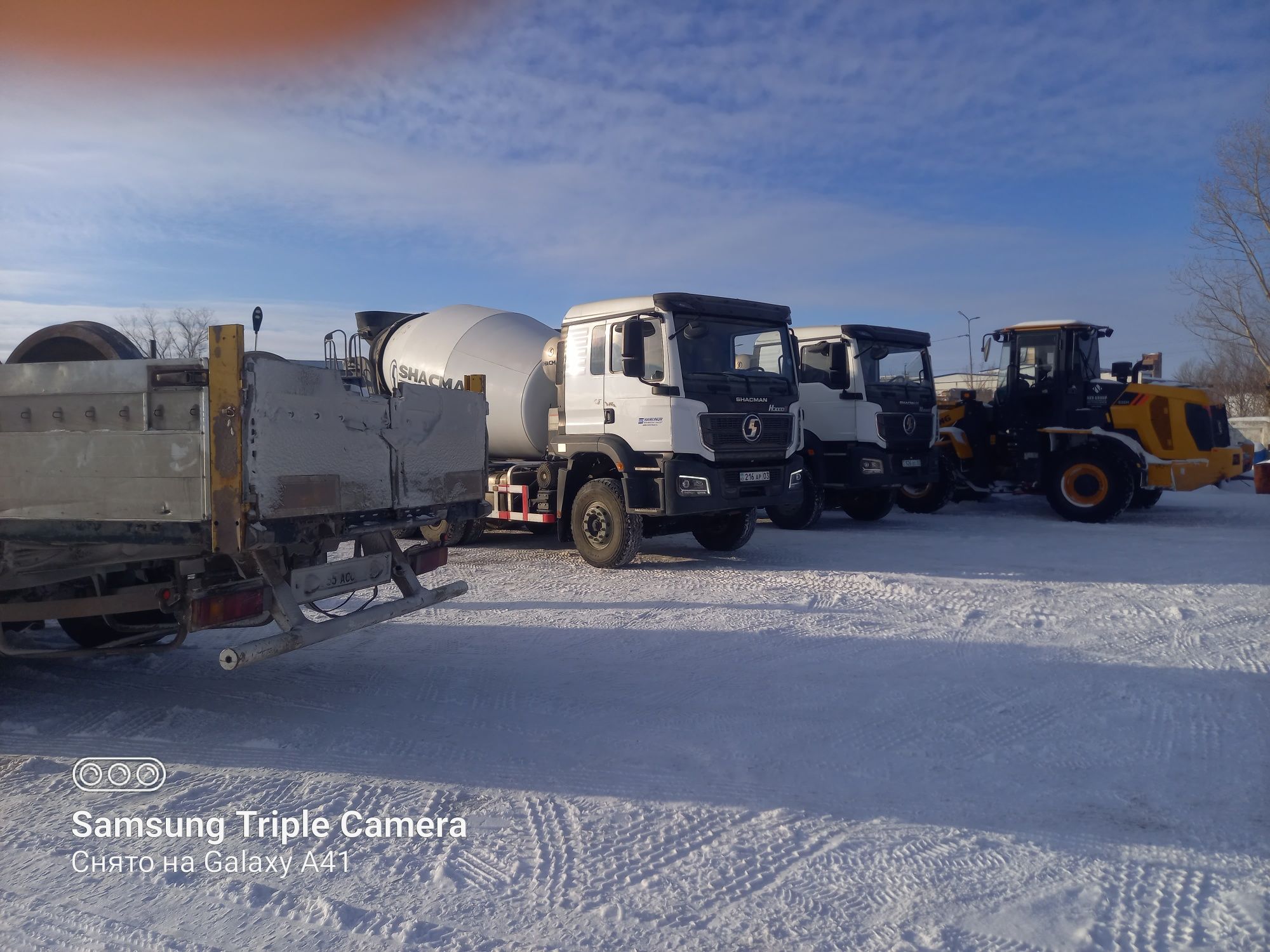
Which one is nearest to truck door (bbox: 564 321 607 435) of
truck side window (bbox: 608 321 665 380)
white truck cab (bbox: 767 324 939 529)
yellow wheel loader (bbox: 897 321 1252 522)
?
truck side window (bbox: 608 321 665 380)

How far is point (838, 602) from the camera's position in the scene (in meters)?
8.00

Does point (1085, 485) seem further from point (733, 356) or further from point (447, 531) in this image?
point (447, 531)

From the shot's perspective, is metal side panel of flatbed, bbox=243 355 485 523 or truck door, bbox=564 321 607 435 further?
truck door, bbox=564 321 607 435

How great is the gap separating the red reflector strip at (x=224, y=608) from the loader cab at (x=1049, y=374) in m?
13.0

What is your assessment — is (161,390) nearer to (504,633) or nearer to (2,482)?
(2,482)

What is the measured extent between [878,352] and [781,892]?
35.1 ft

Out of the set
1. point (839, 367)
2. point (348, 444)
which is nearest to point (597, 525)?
point (839, 367)

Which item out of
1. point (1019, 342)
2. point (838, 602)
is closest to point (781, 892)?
point (838, 602)

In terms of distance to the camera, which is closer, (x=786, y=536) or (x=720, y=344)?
(x=720, y=344)

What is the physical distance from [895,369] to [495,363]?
588 centimetres

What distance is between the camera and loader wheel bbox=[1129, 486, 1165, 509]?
49.4ft

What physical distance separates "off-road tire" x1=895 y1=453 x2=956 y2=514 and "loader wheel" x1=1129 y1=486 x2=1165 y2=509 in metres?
2.96

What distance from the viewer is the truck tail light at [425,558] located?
5.96 metres

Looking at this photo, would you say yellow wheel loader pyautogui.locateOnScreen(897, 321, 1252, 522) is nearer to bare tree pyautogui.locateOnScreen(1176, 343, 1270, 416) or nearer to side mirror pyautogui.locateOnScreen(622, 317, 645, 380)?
side mirror pyautogui.locateOnScreen(622, 317, 645, 380)
